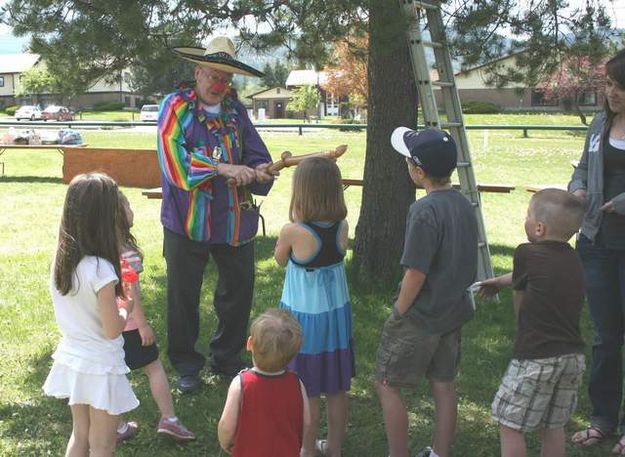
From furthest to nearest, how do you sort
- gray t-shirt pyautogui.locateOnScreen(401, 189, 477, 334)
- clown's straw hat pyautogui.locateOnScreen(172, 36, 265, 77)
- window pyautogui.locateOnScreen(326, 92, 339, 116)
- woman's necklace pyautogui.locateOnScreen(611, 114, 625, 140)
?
1. window pyautogui.locateOnScreen(326, 92, 339, 116)
2. clown's straw hat pyautogui.locateOnScreen(172, 36, 265, 77)
3. woman's necklace pyautogui.locateOnScreen(611, 114, 625, 140)
4. gray t-shirt pyautogui.locateOnScreen(401, 189, 477, 334)

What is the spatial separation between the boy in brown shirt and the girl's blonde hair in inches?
32.0

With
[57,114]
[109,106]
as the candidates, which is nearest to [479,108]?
[57,114]

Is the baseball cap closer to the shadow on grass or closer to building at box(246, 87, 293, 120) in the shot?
the shadow on grass

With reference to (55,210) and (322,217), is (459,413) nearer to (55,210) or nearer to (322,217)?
(322,217)

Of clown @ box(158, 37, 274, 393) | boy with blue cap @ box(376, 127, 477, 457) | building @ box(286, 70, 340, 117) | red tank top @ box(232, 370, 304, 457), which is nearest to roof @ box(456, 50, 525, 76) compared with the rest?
clown @ box(158, 37, 274, 393)

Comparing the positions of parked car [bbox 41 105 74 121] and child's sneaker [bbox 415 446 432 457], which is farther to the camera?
parked car [bbox 41 105 74 121]

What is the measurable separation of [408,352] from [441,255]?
17.1 inches

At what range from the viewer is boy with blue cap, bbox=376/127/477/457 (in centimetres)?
291

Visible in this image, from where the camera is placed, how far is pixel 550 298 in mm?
2756

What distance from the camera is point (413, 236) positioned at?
114 inches

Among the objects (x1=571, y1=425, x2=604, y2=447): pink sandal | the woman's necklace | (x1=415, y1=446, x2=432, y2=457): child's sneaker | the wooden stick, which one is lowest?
(x1=571, y1=425, x2=604, y2=447): pink sandal

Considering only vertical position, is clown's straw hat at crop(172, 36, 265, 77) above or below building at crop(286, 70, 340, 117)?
below

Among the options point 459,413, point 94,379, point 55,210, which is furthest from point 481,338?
point 55,210

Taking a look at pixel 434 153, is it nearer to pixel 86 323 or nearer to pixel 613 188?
pixel 613 188
